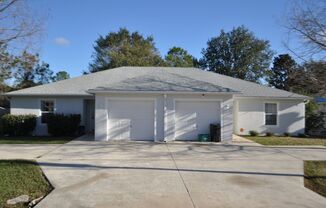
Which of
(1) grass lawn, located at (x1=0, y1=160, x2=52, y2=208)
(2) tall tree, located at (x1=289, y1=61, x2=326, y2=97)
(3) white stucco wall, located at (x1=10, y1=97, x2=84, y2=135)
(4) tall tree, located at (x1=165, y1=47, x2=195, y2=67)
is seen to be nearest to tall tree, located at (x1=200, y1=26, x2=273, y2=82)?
(4) tall tree, located at (x1=165, y1=47, x2=195, y2=67)

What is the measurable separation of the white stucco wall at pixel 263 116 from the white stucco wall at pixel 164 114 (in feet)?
16.8

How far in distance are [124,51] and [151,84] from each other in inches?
1030

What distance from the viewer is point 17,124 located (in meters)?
20.4

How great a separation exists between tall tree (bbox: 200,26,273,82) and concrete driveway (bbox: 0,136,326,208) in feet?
119

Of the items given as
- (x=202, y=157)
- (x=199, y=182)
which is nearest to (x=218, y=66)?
(x=202, y=157)

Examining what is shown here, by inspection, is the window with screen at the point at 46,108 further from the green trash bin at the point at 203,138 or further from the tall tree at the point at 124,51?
the tall tree at the point at 124,51

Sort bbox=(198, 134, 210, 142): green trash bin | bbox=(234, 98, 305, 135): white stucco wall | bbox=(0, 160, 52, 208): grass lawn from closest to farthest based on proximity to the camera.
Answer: bbox=(0, 160, 52, 208): grass lawn → bbox=(198, 134, 210, 142): green trash bin → bbox=(234, 98, 305, 135): white stucco wall

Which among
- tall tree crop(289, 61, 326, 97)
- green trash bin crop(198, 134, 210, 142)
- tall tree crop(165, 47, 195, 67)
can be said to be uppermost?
tall tree crop(165, 47, 195, 67)

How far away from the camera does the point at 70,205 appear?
263 inches

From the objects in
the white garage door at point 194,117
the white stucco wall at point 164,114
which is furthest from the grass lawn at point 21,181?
the white garage door at point 194,117

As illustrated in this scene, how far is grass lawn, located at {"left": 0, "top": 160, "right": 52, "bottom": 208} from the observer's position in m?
7.66

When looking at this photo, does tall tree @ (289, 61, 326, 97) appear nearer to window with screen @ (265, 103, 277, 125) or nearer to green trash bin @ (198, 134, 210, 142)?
green trash bin @ (198, 134, 210, 142)

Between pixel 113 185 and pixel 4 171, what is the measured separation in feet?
12.1

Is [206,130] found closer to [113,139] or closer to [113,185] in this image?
[113,139]
